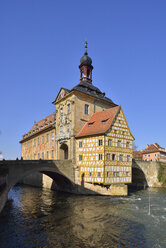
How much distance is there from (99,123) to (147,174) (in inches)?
626

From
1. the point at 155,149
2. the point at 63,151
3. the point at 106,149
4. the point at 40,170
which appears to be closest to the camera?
the point at 40,170

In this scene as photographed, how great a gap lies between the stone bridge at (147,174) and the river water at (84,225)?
15405mm

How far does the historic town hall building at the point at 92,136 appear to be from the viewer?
75.6 feet

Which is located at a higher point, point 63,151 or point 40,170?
point 63,151

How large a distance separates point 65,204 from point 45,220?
5185mm

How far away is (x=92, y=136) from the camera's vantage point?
79.4 ft

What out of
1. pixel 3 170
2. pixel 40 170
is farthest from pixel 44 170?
pixel 3 170

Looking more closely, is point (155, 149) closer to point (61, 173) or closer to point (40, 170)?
point (61, 173)

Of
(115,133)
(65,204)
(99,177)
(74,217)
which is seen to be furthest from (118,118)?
(74,217)

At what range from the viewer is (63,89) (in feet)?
98.4

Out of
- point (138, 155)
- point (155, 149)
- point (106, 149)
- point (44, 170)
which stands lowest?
point (138, 155)

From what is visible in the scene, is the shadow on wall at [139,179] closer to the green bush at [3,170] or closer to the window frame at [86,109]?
the window frame at [86,109]

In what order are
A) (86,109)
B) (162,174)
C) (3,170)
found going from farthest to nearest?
(162,174), (86,109), (3,170)

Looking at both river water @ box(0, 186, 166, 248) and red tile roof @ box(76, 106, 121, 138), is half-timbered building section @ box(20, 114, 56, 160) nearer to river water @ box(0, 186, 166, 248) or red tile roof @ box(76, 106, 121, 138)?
red tile roof @ box(76, 106, 121, 138)
